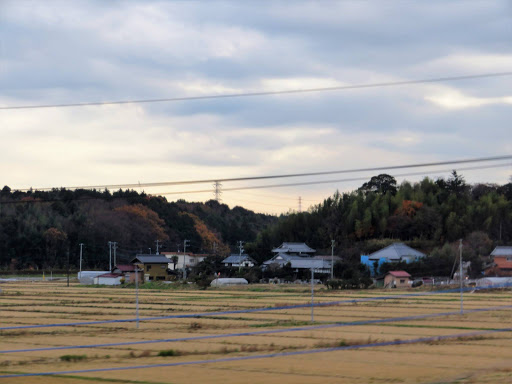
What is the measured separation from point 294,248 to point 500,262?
20.2 metres

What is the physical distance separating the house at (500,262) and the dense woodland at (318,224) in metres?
1.79

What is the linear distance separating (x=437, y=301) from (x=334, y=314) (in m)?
9.30

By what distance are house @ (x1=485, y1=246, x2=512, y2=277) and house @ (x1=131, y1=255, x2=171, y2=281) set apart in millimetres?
27772

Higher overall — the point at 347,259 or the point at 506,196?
the point at 506,196

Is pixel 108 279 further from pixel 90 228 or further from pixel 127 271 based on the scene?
pixel 90 228

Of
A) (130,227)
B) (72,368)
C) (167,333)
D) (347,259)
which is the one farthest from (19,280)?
(72,368)

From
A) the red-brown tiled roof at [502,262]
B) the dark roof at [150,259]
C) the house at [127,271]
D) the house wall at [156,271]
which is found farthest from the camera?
the house wall at [156,271]

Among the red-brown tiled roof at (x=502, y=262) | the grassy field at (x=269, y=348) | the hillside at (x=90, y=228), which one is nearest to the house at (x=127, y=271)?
the hillside at (x=90, y=228)

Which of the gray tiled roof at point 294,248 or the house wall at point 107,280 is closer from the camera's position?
the house wall at point 107,280

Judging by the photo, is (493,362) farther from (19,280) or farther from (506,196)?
(506,196)

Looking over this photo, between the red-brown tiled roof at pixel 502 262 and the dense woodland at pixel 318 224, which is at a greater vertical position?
the dense woodland at pixel 318 224

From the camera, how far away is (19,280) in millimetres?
60906

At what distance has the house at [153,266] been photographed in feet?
199

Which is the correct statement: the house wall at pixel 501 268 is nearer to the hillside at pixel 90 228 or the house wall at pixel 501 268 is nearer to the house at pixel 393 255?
the house at pixel 393 255
